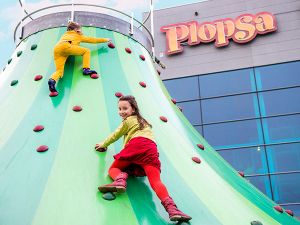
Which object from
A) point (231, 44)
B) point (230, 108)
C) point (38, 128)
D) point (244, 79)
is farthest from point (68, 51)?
point (231, 44)

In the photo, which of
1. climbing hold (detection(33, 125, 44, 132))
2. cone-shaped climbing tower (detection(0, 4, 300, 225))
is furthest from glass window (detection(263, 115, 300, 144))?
climbing hold (detection(33, 125, 44, 132))

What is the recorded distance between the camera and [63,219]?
10.1 ft

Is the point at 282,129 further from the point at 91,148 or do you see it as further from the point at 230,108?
the point at 91,148

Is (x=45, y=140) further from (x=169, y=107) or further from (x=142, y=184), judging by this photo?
(x=169, y=107)

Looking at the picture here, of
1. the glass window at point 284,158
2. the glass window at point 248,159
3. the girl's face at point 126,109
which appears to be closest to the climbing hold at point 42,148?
the girl's face at point 126,109

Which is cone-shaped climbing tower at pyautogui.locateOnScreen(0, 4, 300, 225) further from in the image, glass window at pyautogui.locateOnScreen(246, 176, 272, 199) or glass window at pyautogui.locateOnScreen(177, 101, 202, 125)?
glass window at pyautogui.locateOnScreen(177, 101, 202, 125)

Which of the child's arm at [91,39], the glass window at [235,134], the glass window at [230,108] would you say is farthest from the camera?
the glass window at [230,108]

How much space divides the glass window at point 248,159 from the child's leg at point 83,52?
364 inches

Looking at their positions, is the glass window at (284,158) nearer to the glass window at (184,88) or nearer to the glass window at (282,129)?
the glass window at (282,129)

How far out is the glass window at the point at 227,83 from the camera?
572 inches

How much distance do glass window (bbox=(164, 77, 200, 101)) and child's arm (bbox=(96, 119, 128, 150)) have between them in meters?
11.3

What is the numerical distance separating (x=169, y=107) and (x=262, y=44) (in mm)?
10131

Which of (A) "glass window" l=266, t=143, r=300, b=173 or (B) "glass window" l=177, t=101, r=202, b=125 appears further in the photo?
(B) "glass window" l=177, t=101, r=202, b=125

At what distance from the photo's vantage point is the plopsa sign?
14.7m
